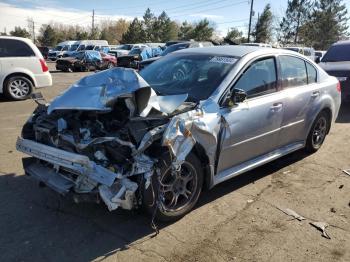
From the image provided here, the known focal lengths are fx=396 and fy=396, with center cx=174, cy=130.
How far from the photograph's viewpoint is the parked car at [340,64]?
10423 millimetres

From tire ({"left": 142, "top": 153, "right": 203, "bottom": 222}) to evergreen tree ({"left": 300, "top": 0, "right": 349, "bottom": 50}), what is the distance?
6479 centimetres

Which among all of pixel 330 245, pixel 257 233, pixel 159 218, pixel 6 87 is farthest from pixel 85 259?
pixel 6 87

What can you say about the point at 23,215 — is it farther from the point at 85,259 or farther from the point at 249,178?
the point at 249,178

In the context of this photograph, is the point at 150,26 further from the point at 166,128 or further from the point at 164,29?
the point at 166,128

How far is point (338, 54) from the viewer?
12.0 meters

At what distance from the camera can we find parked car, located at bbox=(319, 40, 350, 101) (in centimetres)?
1042

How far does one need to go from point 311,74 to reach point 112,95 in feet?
11.5

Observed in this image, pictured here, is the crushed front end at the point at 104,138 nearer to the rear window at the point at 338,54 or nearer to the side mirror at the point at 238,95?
the side mirror at the point at 238,95

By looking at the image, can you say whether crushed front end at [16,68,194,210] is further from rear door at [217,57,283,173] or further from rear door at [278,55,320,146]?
rear door at [278,55,320,146]

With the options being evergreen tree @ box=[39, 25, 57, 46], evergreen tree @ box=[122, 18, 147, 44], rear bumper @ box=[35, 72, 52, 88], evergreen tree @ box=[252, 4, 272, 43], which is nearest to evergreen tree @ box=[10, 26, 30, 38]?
evergreen tree @ box=[39, 25, 57, 46]

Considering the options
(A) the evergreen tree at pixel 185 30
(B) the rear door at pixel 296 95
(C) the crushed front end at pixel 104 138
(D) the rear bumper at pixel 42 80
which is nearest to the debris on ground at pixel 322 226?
(B) the rear door at pixel 296 95

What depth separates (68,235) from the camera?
12.2ft

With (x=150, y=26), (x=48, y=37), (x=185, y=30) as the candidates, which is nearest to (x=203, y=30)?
(x=185, y=30)

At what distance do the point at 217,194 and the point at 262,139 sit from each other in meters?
0.89
